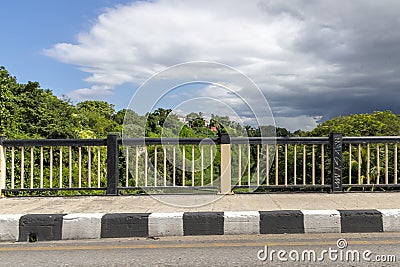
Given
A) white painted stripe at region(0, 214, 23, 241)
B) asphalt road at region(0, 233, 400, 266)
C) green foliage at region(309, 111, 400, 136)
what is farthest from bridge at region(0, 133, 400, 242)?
green foliage at region(309, 111, 400, 136)

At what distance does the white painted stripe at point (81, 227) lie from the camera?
19.1ft

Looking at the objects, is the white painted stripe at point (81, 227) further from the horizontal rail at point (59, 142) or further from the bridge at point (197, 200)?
the horizontal rail at point (59, 142)

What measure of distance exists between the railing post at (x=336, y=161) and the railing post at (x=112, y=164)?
366cm

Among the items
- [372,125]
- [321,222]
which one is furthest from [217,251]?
[372,125]

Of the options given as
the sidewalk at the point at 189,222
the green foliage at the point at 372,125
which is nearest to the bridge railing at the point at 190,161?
the sidewalk at the point at 189,222

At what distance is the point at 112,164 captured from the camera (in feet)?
25.6

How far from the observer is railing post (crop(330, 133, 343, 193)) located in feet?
26.3

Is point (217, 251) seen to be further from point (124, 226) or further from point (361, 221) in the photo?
point (361, 221)

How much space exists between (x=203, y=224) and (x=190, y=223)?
0.55 ft

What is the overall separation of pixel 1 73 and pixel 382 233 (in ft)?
57.3

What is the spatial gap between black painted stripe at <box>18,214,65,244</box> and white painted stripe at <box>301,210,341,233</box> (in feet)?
10.1

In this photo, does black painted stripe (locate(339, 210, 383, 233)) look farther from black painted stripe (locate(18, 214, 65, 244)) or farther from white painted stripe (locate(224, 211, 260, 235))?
black painted stripe (locate(18, 214, 65, 244))

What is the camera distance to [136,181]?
7988 mm

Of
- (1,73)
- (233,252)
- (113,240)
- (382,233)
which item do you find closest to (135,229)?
(113,240)
